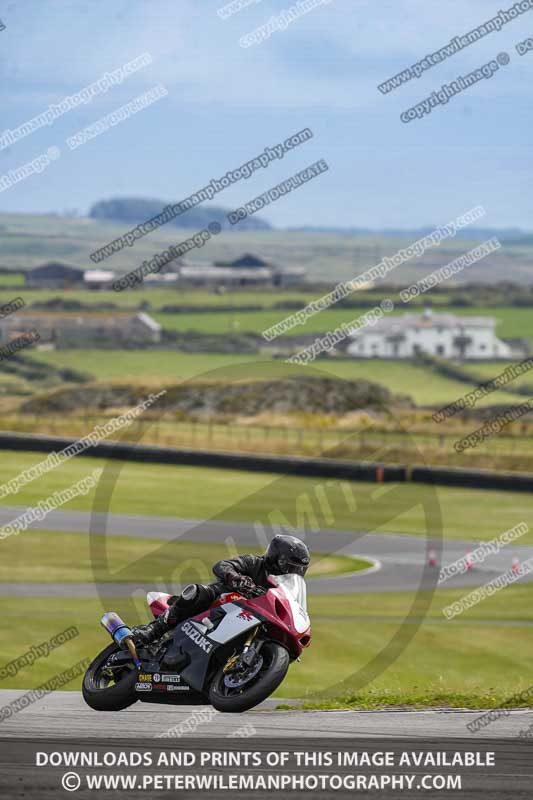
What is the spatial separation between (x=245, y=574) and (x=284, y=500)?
128 ft

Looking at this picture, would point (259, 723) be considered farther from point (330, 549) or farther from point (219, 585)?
point (330, 549)

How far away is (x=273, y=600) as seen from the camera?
952 cm

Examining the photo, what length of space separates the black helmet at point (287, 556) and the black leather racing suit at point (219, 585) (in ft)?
0.37

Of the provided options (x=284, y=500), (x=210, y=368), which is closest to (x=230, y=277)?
(x=210, y=368)

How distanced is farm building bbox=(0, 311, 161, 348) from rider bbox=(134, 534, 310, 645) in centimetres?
11018

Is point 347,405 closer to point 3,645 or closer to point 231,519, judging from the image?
point 231,519

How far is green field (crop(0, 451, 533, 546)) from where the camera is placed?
1772 inches

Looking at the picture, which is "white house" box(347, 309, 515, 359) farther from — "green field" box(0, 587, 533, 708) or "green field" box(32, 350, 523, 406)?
"green field" box(0, 587, 533, 708)

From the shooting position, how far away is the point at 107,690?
A: 10.1m

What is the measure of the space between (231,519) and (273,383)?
4113 centimetres

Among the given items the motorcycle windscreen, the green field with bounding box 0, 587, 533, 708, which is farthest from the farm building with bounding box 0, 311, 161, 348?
the motorcycle windscreen

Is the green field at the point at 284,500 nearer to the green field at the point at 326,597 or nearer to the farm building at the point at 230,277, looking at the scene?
the green field at the point at 326,597

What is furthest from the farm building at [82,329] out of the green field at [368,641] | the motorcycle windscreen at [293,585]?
the motorcycle windscreen at [293,585]

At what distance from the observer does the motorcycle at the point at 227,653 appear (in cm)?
931
